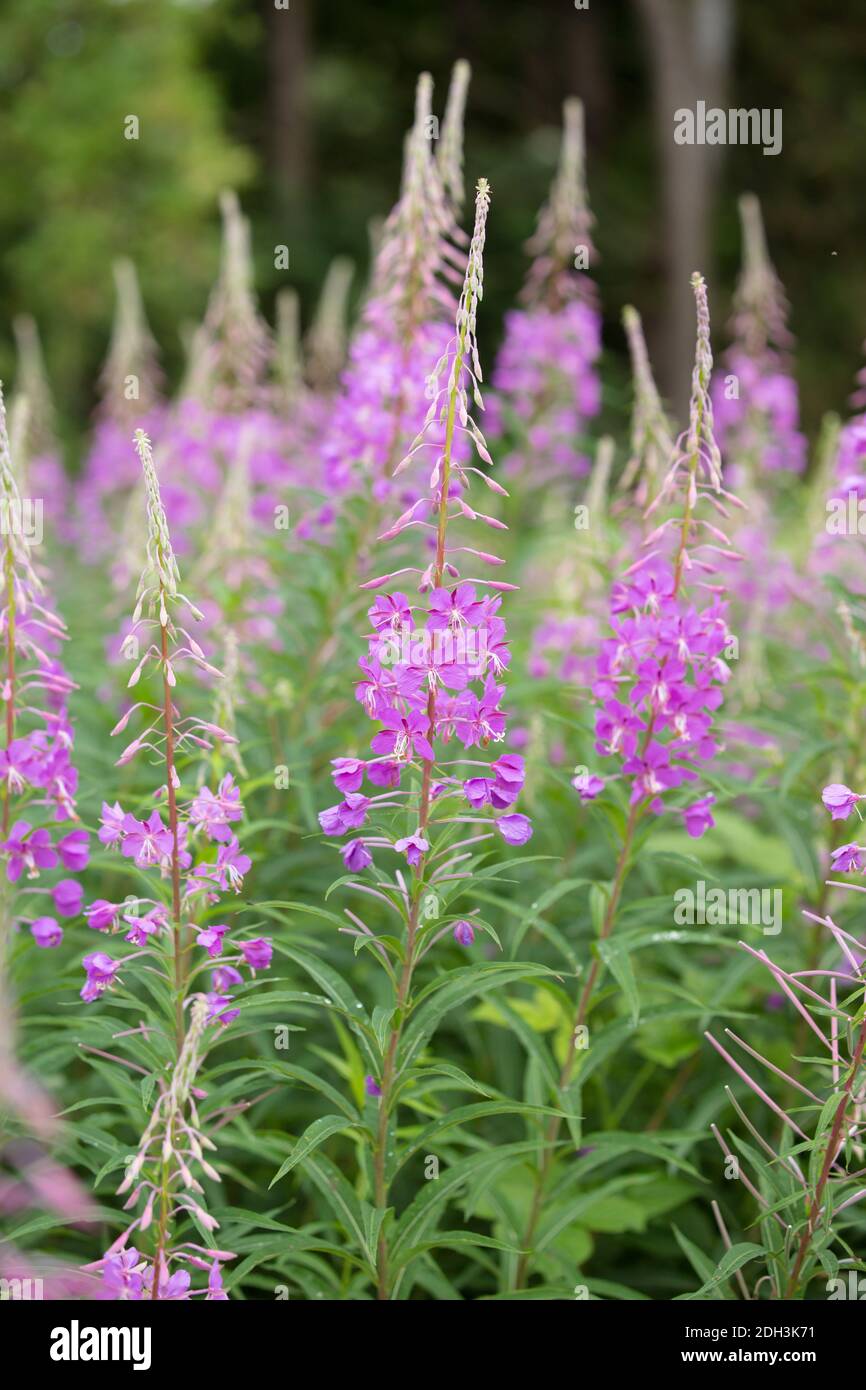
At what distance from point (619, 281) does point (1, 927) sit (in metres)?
19.5

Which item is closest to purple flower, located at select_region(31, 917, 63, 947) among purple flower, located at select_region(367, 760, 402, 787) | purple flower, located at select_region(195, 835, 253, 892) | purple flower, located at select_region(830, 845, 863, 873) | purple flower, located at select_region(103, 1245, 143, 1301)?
purple flower, located at select_region(195, 835, 253, 892)

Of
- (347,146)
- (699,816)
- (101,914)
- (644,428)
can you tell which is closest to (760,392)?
(644,428)

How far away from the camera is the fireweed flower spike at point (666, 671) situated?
9.14 ft

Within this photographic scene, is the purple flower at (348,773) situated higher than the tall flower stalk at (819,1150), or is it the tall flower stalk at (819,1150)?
the purple flower at (348,773)

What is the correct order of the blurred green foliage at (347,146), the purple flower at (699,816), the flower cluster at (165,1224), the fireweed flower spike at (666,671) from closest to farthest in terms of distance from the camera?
the flower cluster at (165,1224) < the fireweed flower spike at (666,671) < the purple flower at (699,816) < the blurred green foliage at (347,146)

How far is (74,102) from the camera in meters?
17.1

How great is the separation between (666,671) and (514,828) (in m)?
0.57

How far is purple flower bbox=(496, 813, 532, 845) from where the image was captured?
241 centimetres

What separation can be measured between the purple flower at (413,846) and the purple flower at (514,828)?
14 centimetres

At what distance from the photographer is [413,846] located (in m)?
2.37

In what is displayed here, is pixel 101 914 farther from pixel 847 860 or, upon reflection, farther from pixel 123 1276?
pixel 847 860

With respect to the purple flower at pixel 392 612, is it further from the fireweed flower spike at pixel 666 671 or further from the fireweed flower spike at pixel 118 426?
the fireweed flower spike at pixel 118 426

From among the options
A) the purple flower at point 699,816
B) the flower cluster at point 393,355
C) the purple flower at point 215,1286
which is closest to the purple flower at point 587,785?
the purple flower at point 699,816
